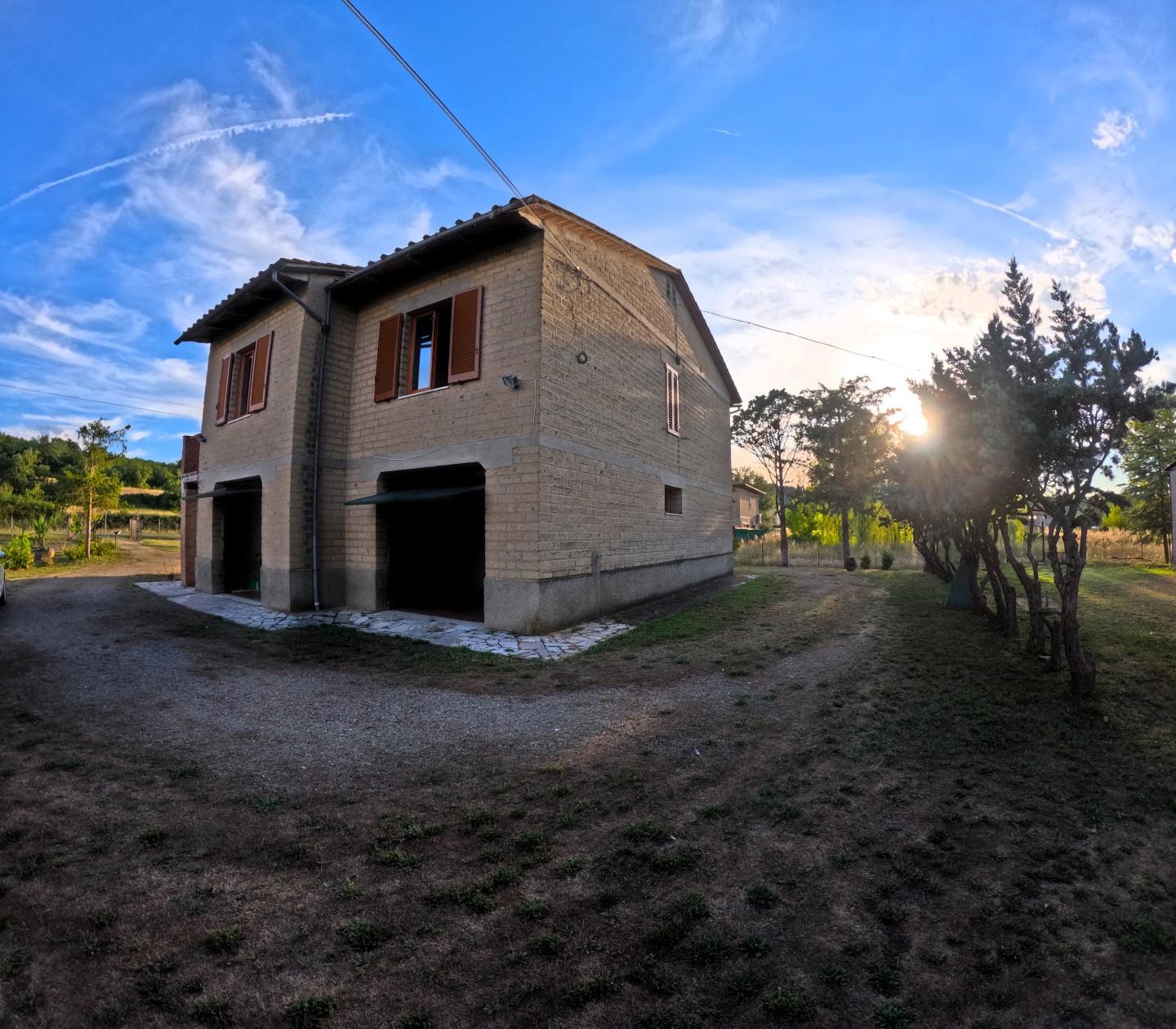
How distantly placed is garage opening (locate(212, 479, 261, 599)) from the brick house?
0.24 ft

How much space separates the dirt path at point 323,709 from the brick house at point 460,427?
290cm

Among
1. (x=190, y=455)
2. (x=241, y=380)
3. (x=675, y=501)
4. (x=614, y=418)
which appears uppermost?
(x=241, y=380)

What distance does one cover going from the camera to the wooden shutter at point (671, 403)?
13.4 m

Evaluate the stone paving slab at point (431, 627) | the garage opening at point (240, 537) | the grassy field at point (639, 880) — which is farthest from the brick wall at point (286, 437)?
the grassy field at point (639, 880)

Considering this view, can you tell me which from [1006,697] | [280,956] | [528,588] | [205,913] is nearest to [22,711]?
[205,913]

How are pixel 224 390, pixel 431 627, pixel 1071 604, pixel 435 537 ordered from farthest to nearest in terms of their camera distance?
pixel 224 390 < pixel 435 537 < pixel 431 627 < pixel 1071 604

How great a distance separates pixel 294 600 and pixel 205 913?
8.76 metres

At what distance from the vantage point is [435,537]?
41.2ft

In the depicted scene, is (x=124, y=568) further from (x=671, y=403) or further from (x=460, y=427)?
(x=671, y=403)

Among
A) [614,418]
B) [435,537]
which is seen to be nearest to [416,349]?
[614,418]

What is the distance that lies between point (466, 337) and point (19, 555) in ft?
63.2

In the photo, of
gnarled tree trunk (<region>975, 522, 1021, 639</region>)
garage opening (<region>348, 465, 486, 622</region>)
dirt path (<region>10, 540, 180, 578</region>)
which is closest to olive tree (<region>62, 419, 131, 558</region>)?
dirt path (<region>10, 540, 180, 578</region>)

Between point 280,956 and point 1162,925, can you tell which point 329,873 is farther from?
point 1162,925

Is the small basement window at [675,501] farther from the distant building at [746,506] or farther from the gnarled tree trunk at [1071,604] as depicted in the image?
the distant building at [746,506]
